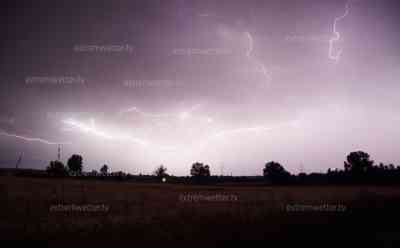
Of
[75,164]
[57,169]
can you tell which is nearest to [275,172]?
[57,169]

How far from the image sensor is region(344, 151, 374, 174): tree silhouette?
56.0 metres

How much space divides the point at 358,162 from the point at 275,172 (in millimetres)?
18675

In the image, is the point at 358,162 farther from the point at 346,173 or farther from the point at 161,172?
the point at 161,172

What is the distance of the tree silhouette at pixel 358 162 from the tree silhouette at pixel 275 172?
14575 millimetres

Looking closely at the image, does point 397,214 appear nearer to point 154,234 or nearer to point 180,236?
point 180,236

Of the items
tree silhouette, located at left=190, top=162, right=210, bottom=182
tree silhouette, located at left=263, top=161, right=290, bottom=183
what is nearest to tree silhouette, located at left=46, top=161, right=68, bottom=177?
tree silhouette, located at left=190, top=162, right=210, bottom=182

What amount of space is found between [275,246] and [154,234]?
10.8 feet

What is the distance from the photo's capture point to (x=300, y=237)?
689cm

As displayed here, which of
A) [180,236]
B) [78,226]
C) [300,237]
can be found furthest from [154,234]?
[300,237]

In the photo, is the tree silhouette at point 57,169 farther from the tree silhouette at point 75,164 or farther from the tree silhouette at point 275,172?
the tree silhouette at point 275,172

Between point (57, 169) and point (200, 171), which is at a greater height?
point (57, 169)

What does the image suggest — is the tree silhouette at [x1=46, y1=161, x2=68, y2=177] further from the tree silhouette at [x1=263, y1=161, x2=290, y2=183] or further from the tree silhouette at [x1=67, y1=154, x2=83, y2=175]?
the tree silhouette at [x1=263, y1=161, x2=290, y2=183]

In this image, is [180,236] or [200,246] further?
[180,236]

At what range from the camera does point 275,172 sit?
192 ft
